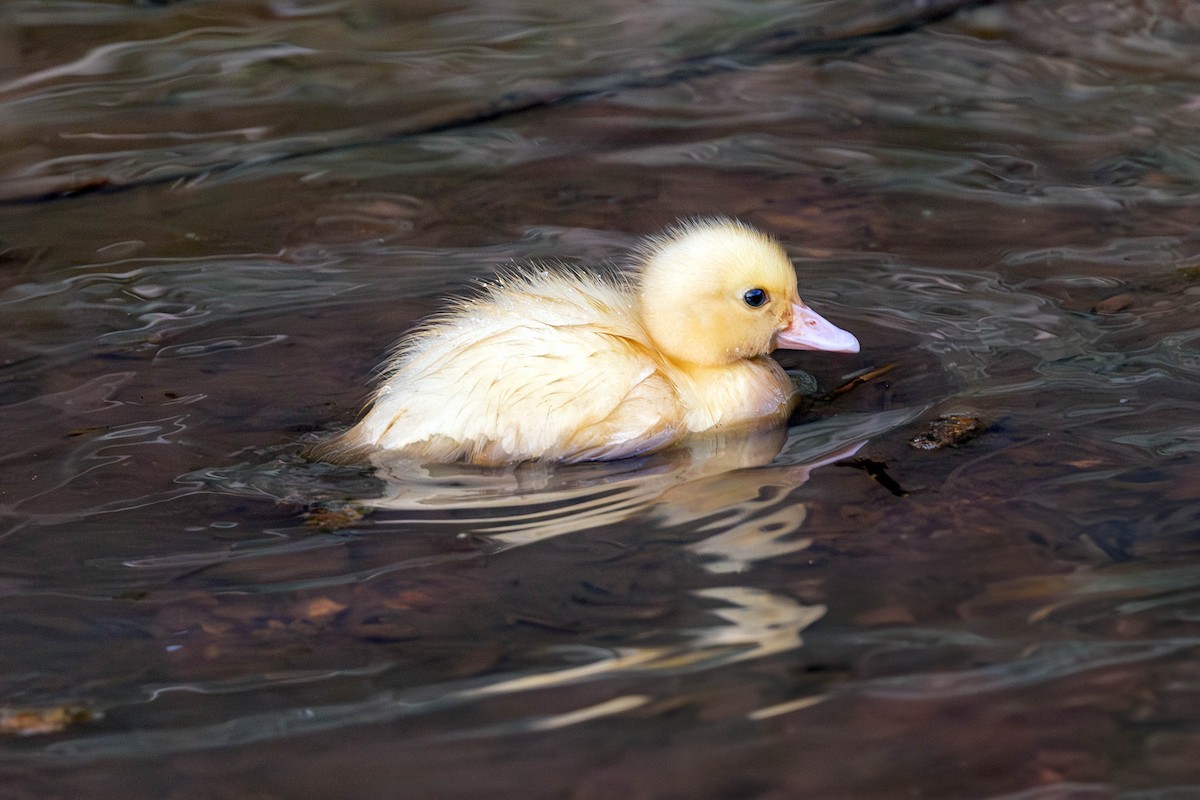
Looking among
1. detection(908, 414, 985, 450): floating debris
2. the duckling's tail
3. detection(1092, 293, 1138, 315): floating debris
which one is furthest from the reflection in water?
detection(1092, 293, 1138, 315): floating debris

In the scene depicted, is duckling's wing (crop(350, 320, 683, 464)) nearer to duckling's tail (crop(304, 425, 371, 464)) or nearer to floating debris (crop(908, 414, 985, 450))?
duckling's tail (crop(304, 425, 371, 464))

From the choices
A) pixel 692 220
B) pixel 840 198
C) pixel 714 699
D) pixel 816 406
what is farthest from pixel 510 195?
pixel 714 699

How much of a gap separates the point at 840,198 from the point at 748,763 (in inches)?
140

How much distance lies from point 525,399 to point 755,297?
2.67 feet

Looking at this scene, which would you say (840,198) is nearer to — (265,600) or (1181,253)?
(1181,253)

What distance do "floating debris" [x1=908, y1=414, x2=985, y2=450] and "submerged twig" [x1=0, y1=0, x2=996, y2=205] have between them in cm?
Answer: 342

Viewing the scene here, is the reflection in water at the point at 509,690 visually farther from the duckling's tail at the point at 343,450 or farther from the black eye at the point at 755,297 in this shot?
the black eye at the point at 755,297

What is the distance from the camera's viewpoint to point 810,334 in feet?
14.3

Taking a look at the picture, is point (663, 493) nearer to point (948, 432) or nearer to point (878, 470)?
point (878, 470)

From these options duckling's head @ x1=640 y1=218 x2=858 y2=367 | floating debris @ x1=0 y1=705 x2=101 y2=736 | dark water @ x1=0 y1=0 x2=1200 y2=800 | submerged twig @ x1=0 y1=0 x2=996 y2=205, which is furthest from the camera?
submerged twig @ x1=0 y1=0 x2=996 y2=205

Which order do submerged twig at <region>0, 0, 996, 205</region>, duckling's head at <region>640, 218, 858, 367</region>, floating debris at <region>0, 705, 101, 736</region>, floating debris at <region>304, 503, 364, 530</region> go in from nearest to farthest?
1. floating debris at <region>0, 705, 101, 736</region>
2. floating debris at <region>304, 503, 364, 530</region>
3. duckling's head at <region>640, 218, 858, 367</region>
4. submerged twig at <region>0, 0, 996, 205</region>

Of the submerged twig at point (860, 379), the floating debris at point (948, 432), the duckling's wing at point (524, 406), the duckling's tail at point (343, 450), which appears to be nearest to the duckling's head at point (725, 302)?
the submerged twig at point (860, 379)

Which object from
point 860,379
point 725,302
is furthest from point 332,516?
point 860,379

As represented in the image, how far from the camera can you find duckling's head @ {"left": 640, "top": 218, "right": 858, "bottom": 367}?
4277mm
